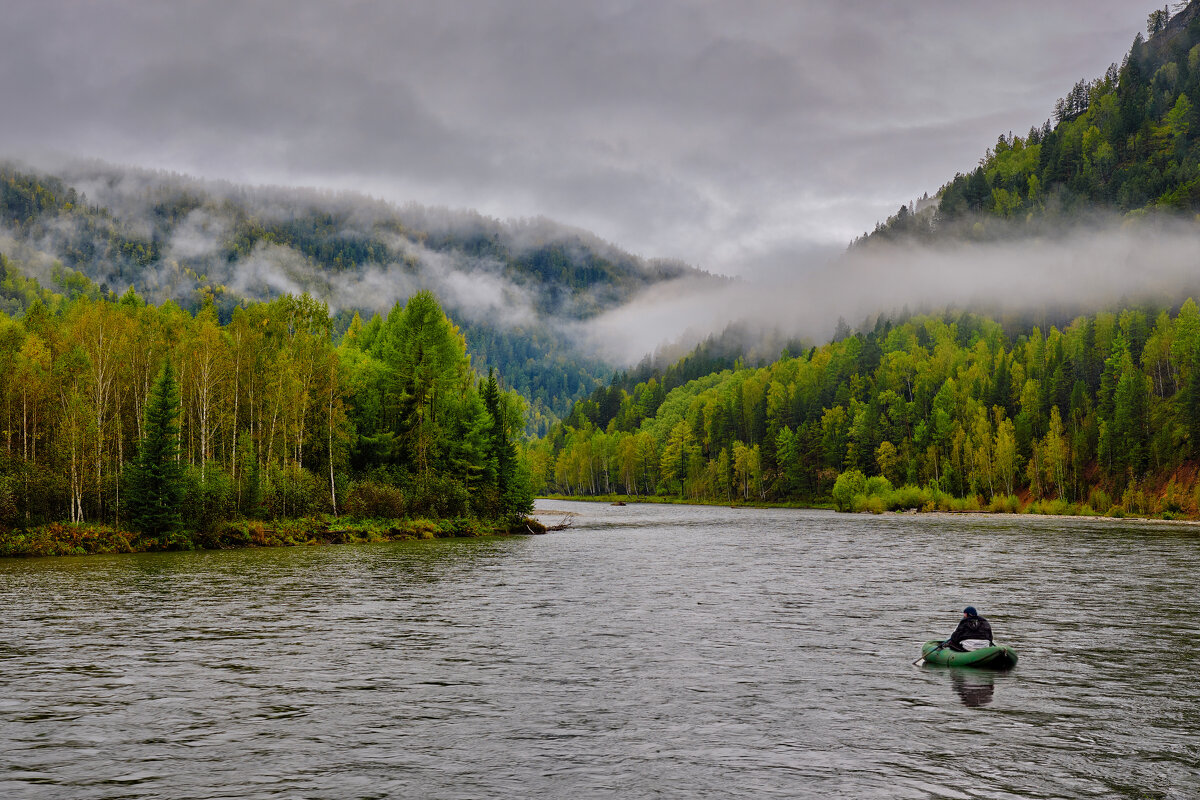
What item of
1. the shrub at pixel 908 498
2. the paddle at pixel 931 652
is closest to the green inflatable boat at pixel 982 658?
the paddle at pixel 931 652

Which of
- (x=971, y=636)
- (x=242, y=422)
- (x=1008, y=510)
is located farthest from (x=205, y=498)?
(x=1008, y=510)

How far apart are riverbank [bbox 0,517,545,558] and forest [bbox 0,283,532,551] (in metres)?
0.54

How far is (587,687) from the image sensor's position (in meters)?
23.8

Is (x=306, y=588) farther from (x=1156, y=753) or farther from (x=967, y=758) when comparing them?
(x=1156, y=753)

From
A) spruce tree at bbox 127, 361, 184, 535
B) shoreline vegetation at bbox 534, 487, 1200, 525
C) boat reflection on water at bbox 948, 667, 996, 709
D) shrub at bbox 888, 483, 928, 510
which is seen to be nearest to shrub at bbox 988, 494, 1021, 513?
shoreline vegetation at bbox 534, 487, 1200, 525

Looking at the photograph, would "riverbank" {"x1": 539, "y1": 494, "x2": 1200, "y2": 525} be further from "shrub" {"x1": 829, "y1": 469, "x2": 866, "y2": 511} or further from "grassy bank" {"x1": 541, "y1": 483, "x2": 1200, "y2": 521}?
"shrub" {"x1": 829, "y1": 469, "x2": 866, "y2": 511}

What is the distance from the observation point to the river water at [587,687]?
16.5 meters

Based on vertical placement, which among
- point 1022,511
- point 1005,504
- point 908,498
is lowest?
point 1022,511

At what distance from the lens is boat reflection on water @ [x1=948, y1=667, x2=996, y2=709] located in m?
22.6

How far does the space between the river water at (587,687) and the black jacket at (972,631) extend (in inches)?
45.2

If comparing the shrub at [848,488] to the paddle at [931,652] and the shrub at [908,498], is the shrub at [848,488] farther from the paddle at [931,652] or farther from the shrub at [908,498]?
the paddle at [931,652]

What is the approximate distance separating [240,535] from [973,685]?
2364 inches

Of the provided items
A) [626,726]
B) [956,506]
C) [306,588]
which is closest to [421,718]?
[626,726]

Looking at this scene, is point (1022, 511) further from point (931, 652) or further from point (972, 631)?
point (931, 652)
